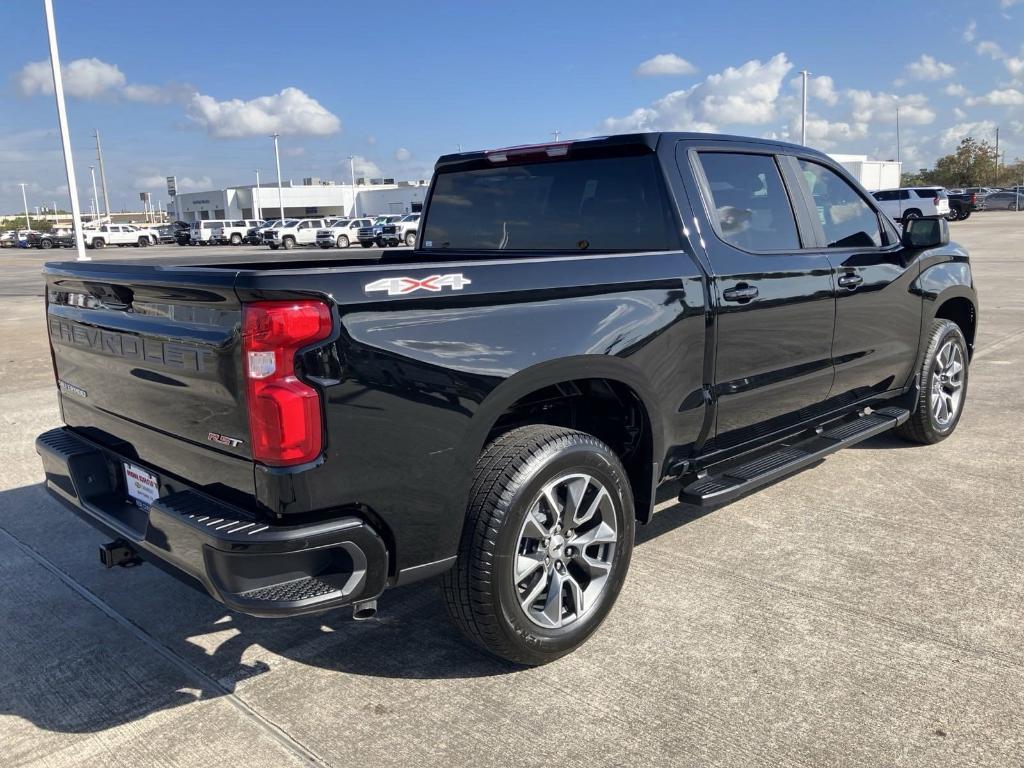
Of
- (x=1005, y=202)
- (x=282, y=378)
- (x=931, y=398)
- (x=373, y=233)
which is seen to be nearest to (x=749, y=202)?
(x=931, y=398)

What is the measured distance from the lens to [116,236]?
189 feet

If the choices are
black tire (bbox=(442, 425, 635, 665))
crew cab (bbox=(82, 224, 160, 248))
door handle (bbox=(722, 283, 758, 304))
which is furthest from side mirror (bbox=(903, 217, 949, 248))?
crew cab (bbox=(82, 224, 160, 248))

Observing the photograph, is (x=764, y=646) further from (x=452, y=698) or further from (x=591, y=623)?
(x=452, y=698)

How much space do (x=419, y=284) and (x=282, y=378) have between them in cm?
50

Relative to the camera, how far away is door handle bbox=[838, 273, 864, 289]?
4383mm

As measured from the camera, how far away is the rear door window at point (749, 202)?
3.85 metres

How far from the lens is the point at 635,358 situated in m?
3.28

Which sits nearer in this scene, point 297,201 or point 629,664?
point 629,664

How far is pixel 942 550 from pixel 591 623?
6.19 feet

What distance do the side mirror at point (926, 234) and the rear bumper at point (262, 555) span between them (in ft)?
12.2

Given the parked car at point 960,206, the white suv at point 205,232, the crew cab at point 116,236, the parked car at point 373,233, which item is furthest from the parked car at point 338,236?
the parked car at point 960,206

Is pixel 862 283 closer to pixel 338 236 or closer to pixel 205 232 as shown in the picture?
pixel 338 236

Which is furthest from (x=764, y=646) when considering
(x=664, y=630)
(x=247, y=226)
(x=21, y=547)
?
(x=247, y=226)

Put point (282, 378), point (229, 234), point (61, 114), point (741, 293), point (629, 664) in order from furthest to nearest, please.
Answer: point (229, 234) < point (61, 114) < point (741, 293) < point (629, 664) < point (282, 378)
